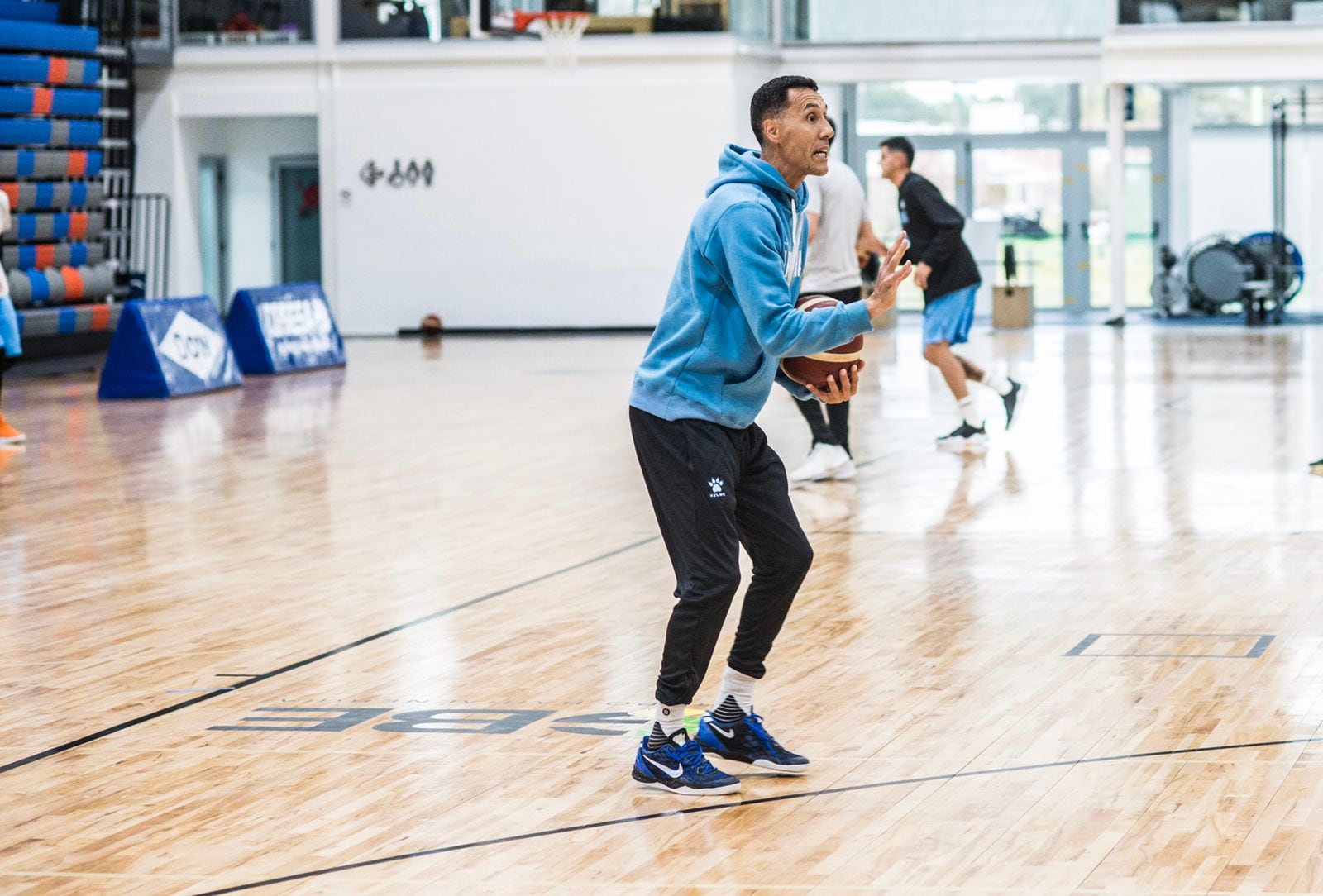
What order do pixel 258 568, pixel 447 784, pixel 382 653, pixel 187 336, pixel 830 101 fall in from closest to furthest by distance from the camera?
pixel 447 784
pixel 382 653
pixel 258 568
pixel 187 336
pixel 830 101

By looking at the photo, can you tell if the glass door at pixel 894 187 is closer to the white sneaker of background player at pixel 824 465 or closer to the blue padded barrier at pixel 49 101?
the blue padded barrier at pixel 49 101

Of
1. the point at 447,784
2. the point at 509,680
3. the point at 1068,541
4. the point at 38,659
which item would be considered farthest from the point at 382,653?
the point at 1068,541

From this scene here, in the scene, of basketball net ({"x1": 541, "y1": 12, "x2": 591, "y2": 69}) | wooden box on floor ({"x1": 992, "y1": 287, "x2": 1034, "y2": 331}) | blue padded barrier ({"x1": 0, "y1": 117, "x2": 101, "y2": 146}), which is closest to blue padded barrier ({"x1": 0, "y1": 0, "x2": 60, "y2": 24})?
blue padded barrier ({"x1": 0, "y1": 117, "x2": 101, "y2": 146})

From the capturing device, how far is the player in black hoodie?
37.0ft

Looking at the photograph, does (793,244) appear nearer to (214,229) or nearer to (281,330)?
(281,330)

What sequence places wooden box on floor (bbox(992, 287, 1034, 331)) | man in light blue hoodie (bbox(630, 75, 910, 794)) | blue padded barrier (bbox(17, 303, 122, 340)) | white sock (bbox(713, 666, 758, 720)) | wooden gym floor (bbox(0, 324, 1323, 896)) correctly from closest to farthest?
1. wooden gym floor (bbox(0, 324, 1323, 896))
2. man in light blue hoodie (bbox(630, 75, 910, 794))
3. white sock (bbox(713, 666, 758, 720))
4. blue padded barrier (bbox(17, 303, 122, 340))
5. wooden box on floor (bbox(992, 287, 1034, 331))

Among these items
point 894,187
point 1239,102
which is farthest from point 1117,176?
point 894,187

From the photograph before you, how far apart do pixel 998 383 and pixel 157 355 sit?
310 inches

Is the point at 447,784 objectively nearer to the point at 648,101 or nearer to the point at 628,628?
the point at 628,628

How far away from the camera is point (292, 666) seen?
21.1ft

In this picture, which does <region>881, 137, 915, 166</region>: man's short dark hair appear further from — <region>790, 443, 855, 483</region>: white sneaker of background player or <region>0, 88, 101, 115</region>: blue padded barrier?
<region>0, 88, 101, 115</region>: blue padded barrier

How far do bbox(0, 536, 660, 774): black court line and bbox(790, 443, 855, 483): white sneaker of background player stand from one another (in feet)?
6.39

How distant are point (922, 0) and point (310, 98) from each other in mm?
8380

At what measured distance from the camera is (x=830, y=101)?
27.5 m
